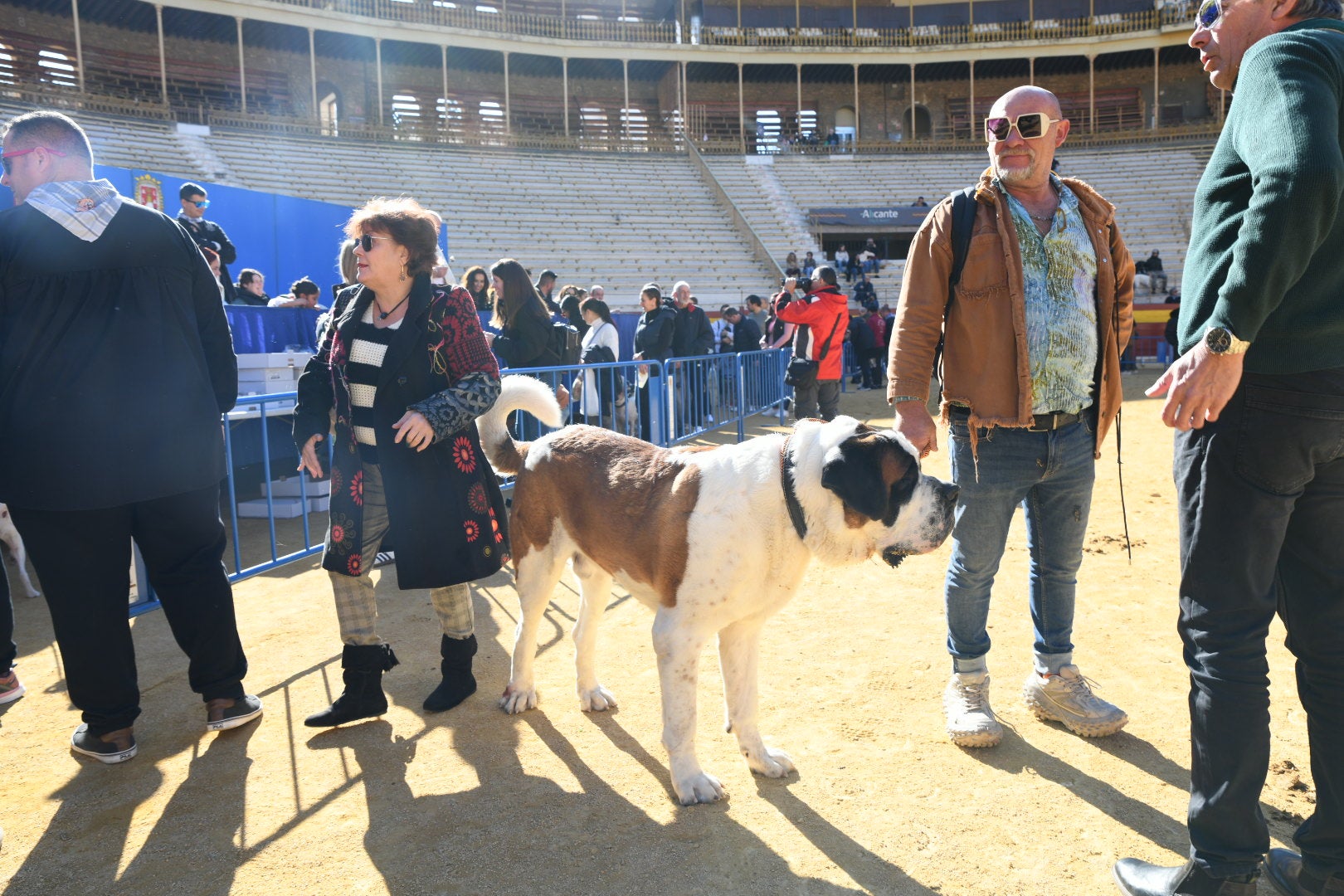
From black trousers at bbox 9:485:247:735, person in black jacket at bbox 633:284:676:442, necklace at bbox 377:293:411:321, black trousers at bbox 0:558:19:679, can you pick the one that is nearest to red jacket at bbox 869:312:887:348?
person in black jacket at bbox 633:284:676:442

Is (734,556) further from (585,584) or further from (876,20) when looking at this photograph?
(876,20)

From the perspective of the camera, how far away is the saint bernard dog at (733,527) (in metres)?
2.67

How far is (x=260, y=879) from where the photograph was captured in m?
2.47

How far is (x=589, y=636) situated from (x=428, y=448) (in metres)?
1.00

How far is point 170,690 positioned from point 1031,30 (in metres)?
39.7

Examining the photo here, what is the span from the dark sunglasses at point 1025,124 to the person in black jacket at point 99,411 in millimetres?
2975

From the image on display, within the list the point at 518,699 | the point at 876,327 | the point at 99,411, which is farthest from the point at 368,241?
the point at 876,327

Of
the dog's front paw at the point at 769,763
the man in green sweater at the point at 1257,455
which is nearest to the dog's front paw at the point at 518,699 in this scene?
the dog's front paw at the point at 769,763

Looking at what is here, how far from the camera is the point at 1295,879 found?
7.24 ft

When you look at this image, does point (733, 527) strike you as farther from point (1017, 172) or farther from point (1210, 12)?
point (1210, 12)

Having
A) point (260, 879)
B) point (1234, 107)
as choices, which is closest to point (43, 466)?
point (260, 879)

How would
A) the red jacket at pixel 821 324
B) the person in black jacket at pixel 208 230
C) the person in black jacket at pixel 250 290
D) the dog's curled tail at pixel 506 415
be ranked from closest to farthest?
the dog's curled tail at pixel 506 415 < the person in black jacket at pixel 208 230 < the person in black jacket at pixel 250 290 < the red jacket at pixel 821 324

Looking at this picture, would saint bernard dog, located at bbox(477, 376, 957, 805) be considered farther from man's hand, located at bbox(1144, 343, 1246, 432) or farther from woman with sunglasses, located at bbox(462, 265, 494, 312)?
woman with sunglasses, located at bbox(462, 265, 494, 312)

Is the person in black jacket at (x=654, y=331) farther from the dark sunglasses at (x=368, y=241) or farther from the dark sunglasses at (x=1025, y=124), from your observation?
the dark sunglasses at (x=1025, y=124)
